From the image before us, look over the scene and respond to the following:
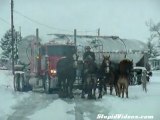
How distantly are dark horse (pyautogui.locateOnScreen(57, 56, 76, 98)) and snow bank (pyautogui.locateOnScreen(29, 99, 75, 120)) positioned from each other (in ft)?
0.39

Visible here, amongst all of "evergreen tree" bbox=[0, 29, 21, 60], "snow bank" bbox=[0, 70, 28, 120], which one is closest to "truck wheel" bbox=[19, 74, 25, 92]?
"snow bank" bbox=[0, 70, 28, 120]

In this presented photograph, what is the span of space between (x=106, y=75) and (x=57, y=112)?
1.71ft

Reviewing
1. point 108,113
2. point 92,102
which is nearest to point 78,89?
point 92,102

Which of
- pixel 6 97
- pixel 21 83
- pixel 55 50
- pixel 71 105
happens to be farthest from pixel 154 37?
pixel 55 50

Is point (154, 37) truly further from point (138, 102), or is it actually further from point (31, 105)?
point (31, 105)

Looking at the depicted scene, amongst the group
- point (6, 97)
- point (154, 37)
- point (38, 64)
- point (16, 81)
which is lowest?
point (6, 97)

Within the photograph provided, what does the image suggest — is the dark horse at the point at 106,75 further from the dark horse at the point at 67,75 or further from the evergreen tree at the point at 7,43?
the evergreen tree at the point at 7,43

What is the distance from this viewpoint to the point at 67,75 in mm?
5312

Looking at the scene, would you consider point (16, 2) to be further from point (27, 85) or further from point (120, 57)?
point (27, 85)

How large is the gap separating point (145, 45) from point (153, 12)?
0.94 ft

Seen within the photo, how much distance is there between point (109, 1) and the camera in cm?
507

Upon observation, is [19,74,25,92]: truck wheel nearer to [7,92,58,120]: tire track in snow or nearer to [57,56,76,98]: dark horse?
[7,92,58,120]: tire track in snow

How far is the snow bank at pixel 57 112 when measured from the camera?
5041 millimetres

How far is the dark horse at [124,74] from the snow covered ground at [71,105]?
0.28ft
